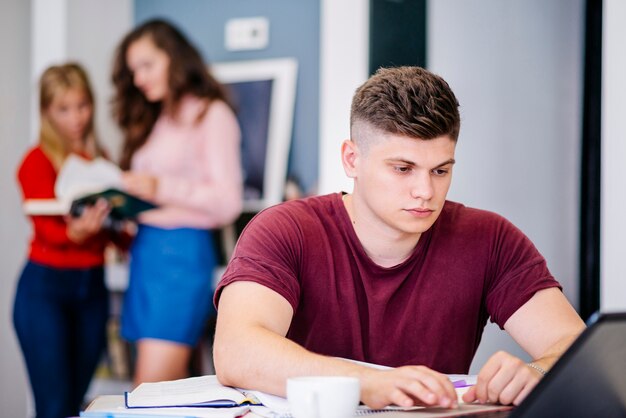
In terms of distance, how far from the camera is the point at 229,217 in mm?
3062

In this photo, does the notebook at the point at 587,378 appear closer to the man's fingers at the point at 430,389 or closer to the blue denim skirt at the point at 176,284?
the man's fingers at the point at 430,389

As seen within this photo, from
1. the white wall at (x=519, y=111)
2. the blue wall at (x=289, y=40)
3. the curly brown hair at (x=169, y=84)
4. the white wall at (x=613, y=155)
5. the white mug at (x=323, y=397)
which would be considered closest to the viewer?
the white mug at (x=323, y=397)

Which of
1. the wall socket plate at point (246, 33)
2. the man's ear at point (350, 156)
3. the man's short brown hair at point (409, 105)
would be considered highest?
the wall socket plate at point (246, 33)

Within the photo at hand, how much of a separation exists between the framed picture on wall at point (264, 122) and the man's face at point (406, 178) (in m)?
1.49

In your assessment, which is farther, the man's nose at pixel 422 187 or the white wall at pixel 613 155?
the white wall at pixel 613 155

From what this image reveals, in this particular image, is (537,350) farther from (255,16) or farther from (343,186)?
(255,16)

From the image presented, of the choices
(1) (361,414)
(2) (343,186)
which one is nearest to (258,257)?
(1) (361,414)

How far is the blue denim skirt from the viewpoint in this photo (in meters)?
3.05

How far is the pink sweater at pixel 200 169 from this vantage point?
9.98 feet

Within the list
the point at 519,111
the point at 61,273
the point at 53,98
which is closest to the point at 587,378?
the point at 519,111

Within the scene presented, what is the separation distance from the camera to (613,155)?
2.57 metres

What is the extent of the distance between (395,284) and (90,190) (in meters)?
1.94

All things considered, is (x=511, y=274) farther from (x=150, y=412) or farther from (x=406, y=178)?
(x=150, y=412)

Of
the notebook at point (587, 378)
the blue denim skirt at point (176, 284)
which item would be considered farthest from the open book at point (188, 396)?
the blue denim skirt at point (176, 284)
